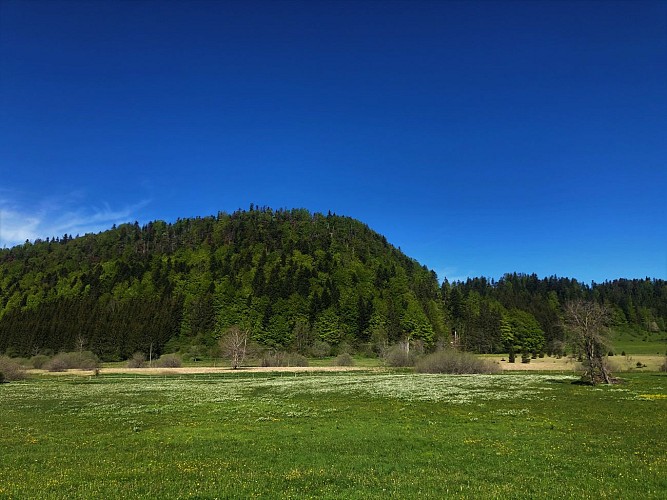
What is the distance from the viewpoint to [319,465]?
17.8m

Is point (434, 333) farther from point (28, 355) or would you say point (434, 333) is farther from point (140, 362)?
point (28, 355)

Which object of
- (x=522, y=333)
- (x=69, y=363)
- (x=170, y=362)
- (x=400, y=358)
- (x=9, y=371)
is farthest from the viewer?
(x=522, y=333)

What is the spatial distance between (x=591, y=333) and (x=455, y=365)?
3498 cm

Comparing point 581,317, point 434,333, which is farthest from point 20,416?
point 434,333

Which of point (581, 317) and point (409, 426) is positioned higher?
point (581, 317)

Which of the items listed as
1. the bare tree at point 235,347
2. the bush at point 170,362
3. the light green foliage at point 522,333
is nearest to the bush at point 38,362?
the bush at point 170,362

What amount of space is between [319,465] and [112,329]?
563ft

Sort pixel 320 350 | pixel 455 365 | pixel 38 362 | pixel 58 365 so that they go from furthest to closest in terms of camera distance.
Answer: pixel 320 350, pixel 38 362, pixel 58 365, pixel 455 365

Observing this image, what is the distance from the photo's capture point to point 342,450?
2056 centimetres

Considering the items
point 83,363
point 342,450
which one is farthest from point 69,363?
point 342,450

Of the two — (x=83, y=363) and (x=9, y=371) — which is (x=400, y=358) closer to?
(x=9, y=371)

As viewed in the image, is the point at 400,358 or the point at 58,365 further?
the point at 400,358

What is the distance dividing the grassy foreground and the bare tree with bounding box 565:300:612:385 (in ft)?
57.0

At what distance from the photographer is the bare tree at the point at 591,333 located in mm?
55344
